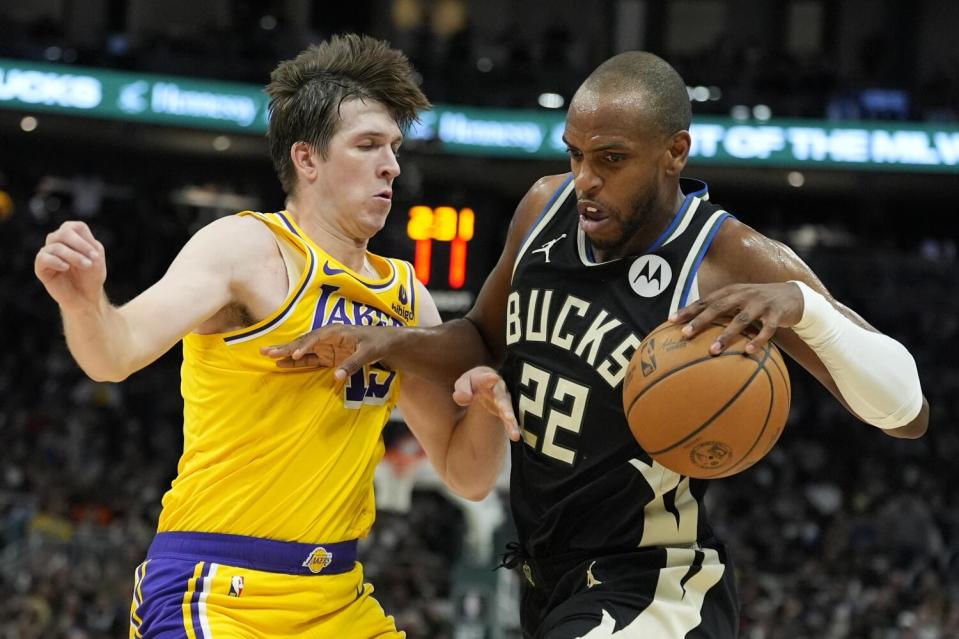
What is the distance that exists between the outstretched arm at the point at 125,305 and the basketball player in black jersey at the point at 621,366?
31cm

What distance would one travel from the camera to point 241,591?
3490mm

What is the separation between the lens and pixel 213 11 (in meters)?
23.2

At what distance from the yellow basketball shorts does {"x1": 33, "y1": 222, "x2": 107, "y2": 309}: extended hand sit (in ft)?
2.89

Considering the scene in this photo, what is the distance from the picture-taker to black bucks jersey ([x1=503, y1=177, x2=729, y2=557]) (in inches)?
138

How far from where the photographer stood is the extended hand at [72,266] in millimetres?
2918

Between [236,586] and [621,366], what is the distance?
124 cm

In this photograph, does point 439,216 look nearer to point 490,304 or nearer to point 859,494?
point 859,494

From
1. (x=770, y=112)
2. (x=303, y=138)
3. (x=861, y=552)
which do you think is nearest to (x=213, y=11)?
(x=770, y=112)

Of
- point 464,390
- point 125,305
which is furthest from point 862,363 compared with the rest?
point 125,305

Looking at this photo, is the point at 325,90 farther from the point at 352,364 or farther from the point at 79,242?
the point at 79,242

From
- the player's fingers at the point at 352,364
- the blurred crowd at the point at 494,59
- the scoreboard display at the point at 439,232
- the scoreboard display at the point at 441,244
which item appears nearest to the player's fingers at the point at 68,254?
the player's fingers at the point at 352,364

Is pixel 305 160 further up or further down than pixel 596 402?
further up

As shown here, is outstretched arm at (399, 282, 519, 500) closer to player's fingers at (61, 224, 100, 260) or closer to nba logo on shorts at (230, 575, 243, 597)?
nba logo on shorts at (230, 575, 243, 597)

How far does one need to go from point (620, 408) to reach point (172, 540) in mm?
1345
